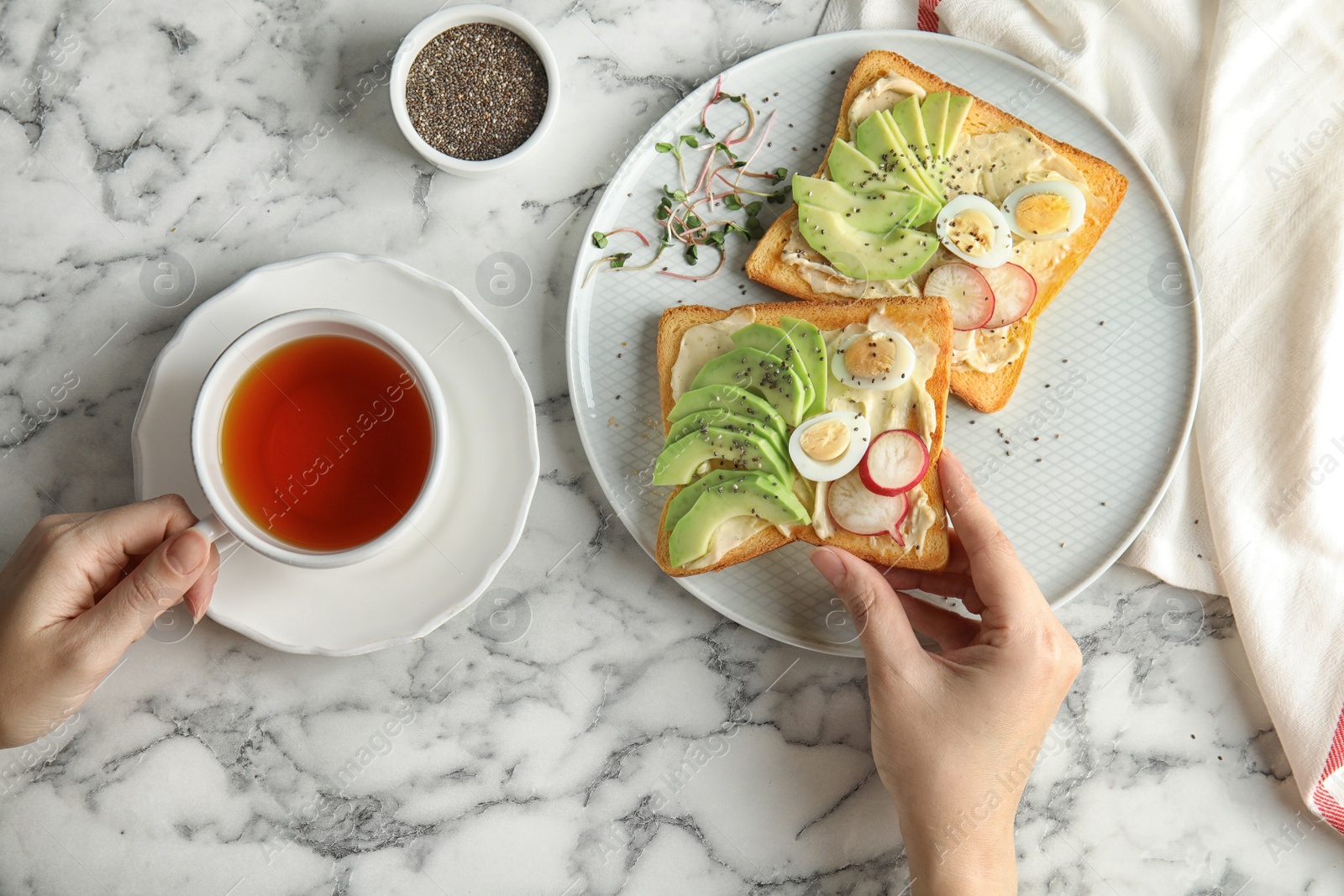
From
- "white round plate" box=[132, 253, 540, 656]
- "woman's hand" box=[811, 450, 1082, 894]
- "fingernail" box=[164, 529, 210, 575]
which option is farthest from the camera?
"woman's hand" box=[811, 450, 1082, 894]

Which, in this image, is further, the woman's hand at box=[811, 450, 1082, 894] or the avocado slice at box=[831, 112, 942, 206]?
the avocado slice at box=[831, 112, 942, 206]

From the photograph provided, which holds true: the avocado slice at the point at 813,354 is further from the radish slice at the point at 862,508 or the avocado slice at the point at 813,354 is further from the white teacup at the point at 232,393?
the white teacup at the point at 232,393

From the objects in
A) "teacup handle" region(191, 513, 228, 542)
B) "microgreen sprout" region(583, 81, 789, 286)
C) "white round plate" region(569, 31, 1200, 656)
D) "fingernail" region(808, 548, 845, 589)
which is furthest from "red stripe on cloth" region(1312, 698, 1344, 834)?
"teacup handle" region(191, 513, 228, 542)

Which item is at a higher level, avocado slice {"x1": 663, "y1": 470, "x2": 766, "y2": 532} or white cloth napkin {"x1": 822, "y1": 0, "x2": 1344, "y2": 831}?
white cloth napkin {"x1": 822, "y1": 0, "x2": 1344, "y2": 831}

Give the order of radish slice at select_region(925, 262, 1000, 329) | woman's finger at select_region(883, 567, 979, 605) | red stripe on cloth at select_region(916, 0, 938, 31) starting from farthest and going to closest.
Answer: red stripe on cloth at select_region(916, 0, 938, 31) < woman's finger at select_region(883, 567, 979, 605) < radish slice at select_region(925, 262, 1000, 329)

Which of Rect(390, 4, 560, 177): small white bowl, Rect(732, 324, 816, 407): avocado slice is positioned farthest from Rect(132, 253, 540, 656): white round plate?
Rect(732, 324, 816, 407): avocado slice

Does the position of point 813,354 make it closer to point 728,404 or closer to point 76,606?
point 728,404

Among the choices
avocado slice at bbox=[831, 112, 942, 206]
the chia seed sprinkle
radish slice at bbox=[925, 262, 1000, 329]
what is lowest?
the chia seed sprinkle

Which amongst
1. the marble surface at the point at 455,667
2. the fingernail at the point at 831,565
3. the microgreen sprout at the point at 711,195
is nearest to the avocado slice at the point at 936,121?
the microgreen sprout at the point at 711,195

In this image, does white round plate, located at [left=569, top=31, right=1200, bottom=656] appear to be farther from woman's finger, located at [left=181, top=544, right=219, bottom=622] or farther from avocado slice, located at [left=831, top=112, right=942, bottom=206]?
woman's finger, located at [left=181, top=544, right=219, bottom=622]
